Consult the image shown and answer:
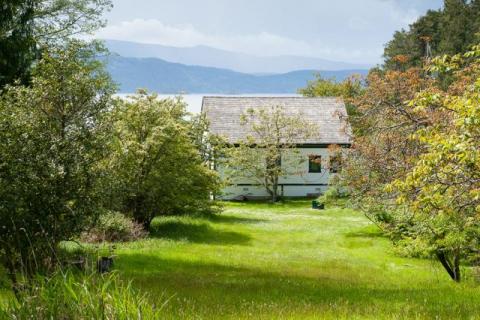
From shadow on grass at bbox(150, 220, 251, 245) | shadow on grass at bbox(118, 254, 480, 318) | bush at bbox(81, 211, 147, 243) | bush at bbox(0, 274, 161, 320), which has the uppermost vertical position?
bush at bbox(0, 274, 161, 320)

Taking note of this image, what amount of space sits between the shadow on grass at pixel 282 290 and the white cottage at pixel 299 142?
27.3m

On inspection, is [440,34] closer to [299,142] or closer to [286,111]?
[286,111]

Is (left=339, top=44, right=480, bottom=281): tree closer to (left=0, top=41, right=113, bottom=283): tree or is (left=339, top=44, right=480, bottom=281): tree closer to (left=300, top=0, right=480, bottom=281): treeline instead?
(left=300, top=0, right=480, bottom=281): treeline

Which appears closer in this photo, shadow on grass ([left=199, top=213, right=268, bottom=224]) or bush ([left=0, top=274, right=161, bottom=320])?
bush ([left=0, top=274, right=161, bottom=320])

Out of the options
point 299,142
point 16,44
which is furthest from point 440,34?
point 16,44

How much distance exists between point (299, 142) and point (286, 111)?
4946 millimetres

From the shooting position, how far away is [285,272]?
1666 centimetres

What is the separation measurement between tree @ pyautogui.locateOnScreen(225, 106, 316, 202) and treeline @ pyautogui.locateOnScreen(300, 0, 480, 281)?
11.5m

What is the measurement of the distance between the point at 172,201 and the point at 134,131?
373cm

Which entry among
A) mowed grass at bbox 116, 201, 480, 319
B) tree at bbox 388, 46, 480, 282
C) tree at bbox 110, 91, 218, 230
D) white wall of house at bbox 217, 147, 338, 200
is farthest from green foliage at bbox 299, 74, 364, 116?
tree at bbox 388, 46, 480, 282

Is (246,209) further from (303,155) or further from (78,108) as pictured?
(78,108)

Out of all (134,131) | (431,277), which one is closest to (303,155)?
(134,131)

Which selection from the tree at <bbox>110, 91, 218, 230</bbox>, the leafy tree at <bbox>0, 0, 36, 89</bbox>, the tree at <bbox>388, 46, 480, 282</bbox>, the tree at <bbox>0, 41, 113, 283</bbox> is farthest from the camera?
the tree at <bbox>110, 91, 218, 230</bbox>

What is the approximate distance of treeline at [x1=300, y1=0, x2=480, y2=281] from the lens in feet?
33.9
